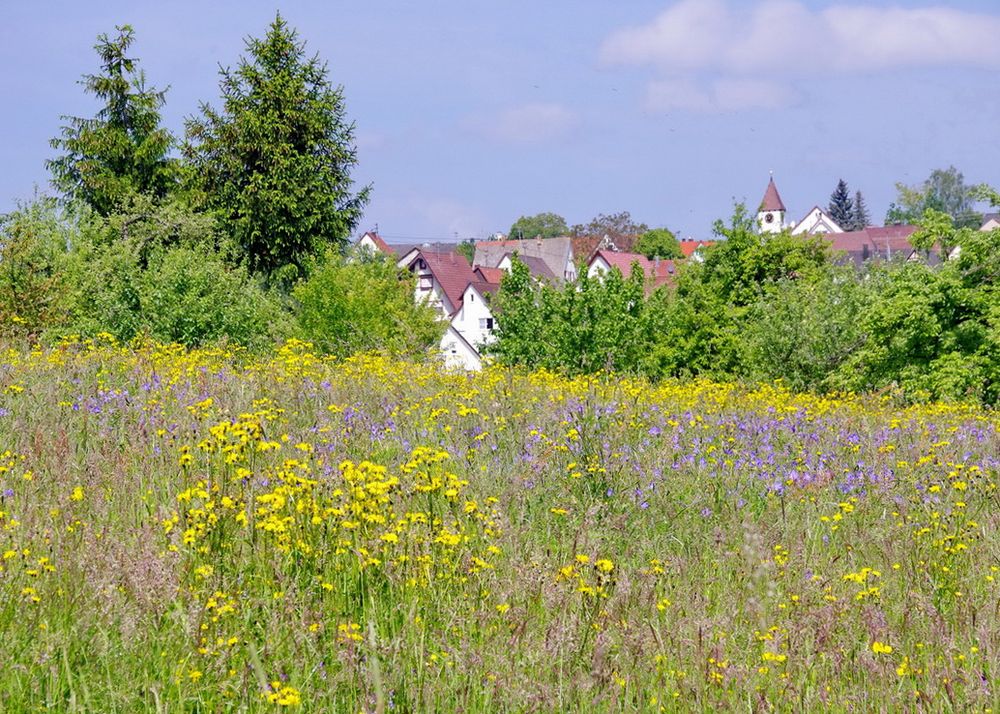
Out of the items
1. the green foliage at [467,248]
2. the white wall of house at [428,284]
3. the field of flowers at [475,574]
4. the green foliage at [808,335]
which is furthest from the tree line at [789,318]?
the green foliage at [467,248]

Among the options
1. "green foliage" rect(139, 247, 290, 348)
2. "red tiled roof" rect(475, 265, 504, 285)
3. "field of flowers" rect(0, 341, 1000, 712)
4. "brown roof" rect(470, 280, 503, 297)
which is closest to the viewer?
"field of flowers" rect(0, 341, 1000, 712)

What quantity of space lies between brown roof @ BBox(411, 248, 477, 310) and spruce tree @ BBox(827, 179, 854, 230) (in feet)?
365

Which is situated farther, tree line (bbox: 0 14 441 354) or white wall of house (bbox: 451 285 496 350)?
white wall of house (bbox: 451 285 496 350)

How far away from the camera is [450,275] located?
248 ft

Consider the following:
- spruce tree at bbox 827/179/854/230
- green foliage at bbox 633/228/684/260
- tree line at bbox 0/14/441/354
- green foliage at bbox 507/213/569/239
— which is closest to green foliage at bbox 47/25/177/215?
tree line at bbox 0/14/441/354

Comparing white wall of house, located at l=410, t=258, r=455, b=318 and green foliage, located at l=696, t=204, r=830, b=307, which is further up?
white wall of house, located at l=410, t=258, r=455, b=318

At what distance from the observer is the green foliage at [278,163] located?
3981 centimetres

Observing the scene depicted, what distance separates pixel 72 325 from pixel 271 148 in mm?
19943

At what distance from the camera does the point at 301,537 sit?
356 cm

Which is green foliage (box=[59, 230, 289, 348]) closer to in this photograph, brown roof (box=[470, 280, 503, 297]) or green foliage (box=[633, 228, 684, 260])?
brown roof (box=[470, 280, 503, 297])

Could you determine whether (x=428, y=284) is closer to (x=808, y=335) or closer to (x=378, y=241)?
(x=378, y=241)

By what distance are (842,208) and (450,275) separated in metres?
118

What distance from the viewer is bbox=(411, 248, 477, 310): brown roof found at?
241 feet

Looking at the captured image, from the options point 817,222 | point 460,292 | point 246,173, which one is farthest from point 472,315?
point 817,222
